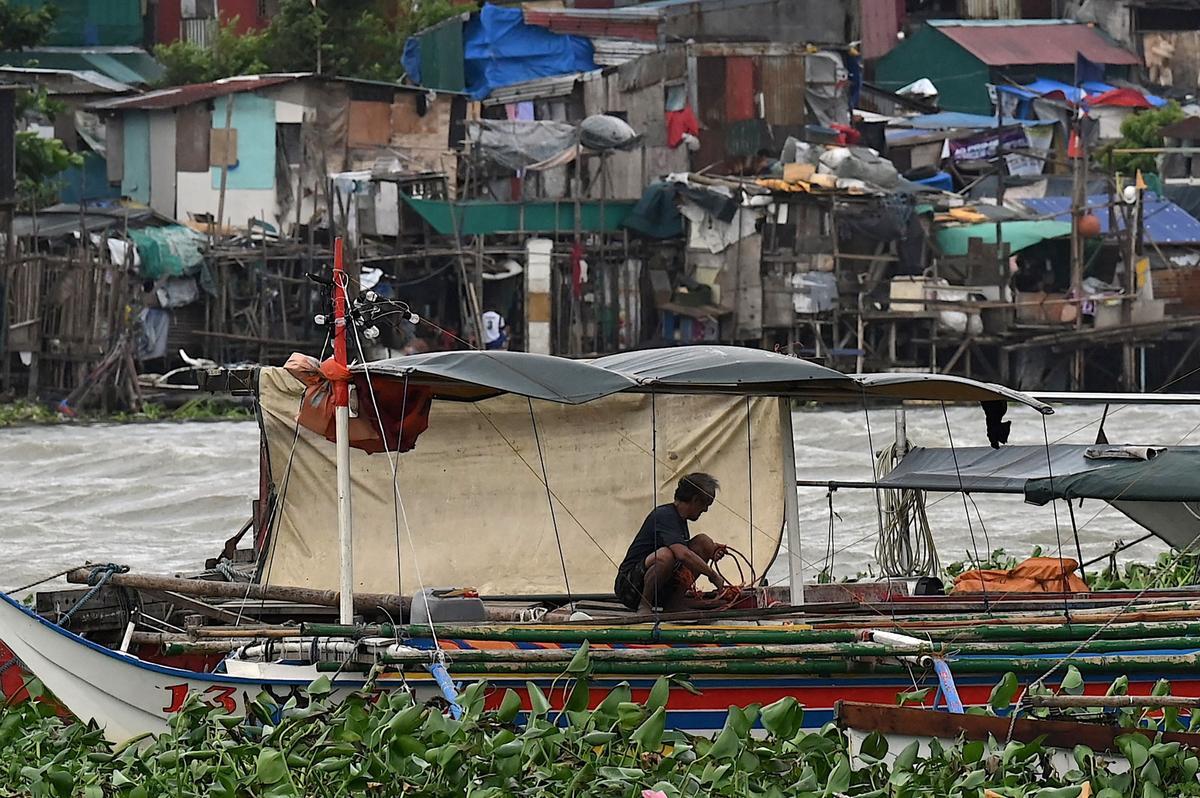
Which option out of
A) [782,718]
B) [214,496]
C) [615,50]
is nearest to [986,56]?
[615,50]

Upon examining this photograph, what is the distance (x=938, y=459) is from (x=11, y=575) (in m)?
7.63

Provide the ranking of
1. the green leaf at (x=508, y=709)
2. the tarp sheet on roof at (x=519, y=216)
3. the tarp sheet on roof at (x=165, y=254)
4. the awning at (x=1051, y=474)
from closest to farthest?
the green leaf at (x=508, y=709), the awning at (x=1051, y=474), the tarp sheet on roof at (x=165, y=254), the tarp sheet on roof at (x=519, y=216)

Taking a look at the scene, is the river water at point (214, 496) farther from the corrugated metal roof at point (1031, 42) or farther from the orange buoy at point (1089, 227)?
the corrugated metal roof at point (1031, 42)

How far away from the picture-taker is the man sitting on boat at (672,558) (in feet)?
26.0

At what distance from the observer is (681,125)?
29891 mm

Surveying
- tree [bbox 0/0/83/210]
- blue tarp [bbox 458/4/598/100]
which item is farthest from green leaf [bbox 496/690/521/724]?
blue tarp [bbox 458/4/598/100]

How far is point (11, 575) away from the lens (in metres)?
14.5

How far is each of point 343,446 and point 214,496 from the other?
478 inches

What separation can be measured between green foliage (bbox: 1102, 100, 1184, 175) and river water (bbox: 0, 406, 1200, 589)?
9.02m

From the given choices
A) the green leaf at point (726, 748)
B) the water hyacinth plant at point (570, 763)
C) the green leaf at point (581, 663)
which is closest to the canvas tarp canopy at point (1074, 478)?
the water hyacinth plant at point (570, 763)

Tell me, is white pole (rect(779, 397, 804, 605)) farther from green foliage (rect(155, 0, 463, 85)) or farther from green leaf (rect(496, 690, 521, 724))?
green foliage (rect(155, 0, 463, 85))

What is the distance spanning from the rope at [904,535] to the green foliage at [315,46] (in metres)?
23.2

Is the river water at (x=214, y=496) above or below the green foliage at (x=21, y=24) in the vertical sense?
below

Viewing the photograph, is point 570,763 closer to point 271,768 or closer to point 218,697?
point 271,768
